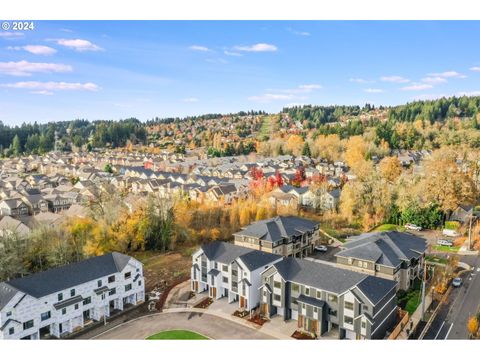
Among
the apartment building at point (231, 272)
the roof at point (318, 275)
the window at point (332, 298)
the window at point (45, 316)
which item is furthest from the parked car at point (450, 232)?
the window at point (45, 316)

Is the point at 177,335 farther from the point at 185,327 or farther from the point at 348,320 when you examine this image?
the point at 348,320

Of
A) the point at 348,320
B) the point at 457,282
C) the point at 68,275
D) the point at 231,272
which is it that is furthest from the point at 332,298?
the point at 68,275

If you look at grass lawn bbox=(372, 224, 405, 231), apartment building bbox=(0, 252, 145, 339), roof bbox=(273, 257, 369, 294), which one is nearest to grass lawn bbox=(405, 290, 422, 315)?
roof bbox=(273, 257, 369, 294)

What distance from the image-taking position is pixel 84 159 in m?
53.2

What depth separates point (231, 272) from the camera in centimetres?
1437

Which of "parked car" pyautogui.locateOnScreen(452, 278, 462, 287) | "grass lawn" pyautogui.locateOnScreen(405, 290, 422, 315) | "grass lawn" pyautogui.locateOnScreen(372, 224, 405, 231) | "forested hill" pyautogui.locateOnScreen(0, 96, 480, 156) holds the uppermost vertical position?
"forested hill" pyautogui.locateOnScreen(0, 96, 480, 156)

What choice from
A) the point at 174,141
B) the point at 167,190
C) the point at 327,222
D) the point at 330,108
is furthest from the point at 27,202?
the point at 330,108

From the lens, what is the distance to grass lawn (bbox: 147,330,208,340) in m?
11.9

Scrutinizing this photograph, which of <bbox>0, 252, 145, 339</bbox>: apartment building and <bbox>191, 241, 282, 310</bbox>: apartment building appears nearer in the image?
<bbox>0, 252, 145, 339</bbox>: apartment building

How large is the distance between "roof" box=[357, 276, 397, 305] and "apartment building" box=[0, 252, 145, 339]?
311 inches

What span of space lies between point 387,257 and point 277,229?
5.17 m

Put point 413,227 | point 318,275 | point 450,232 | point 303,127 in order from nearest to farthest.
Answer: point 318,275 → point 450,232 → point 413,227 → point 303,127

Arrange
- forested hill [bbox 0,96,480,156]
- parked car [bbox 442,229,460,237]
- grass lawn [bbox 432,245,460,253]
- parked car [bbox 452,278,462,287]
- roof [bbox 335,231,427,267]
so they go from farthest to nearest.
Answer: forested hill [bbox 0,96,480,156], parked car [bbox 442,229,460,237], grass lawn [bbox 432,245,460,253], parked car [bbox 452,278,462,287], roof [bbox 335,231,427,267]

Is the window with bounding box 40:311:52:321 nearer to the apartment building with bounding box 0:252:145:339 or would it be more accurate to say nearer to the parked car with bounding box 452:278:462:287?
the apartment building with bounding box 0:252:145:339
